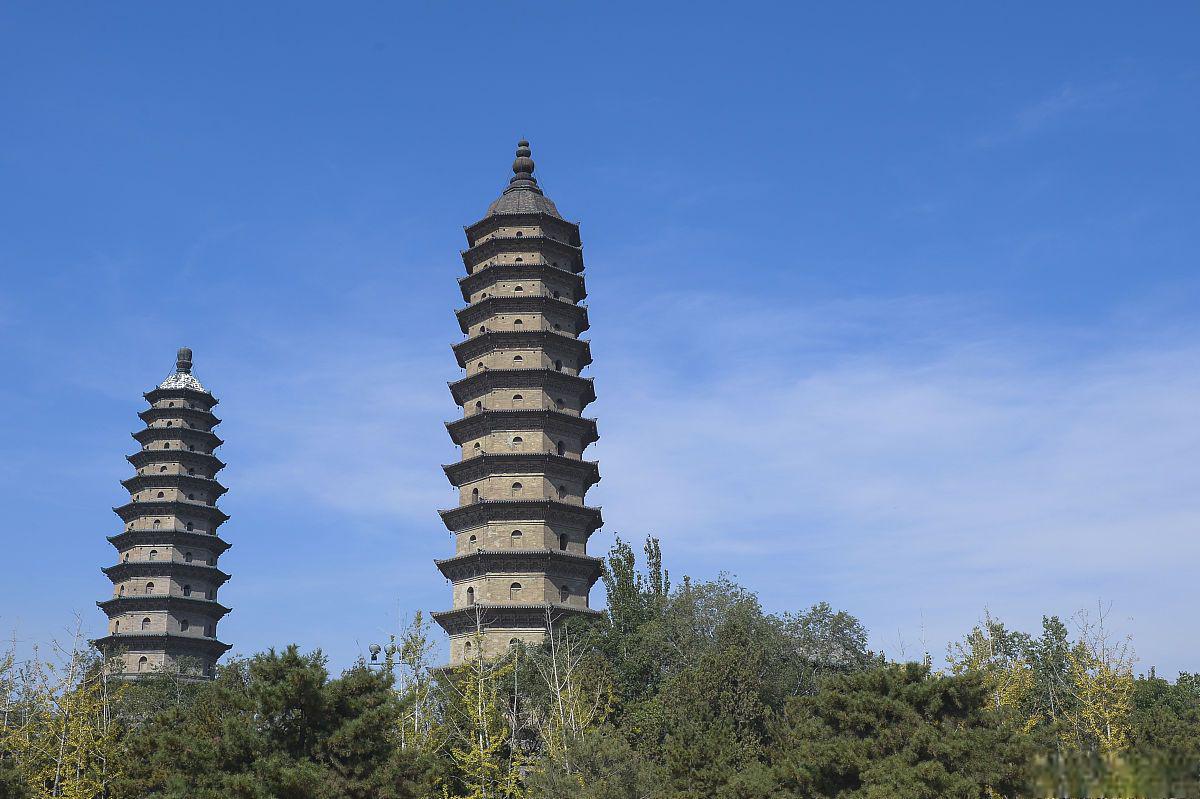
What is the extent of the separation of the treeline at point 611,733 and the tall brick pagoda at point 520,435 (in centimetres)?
331

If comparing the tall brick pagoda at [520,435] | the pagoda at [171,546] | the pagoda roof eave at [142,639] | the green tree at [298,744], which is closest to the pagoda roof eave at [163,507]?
the pagoda at [171,546]

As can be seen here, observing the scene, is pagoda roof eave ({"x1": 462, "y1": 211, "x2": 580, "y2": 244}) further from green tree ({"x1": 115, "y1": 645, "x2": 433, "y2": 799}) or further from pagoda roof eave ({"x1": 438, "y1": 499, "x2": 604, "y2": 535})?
green tree ({"x1": 115, "y1": 645, "x2": 433, "y2": 799})

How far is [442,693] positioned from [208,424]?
1444 inches

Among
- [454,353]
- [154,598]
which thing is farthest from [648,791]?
[154,598]

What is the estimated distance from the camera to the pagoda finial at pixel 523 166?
176ft

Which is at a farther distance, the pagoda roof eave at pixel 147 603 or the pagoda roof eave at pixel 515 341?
the pagoda roof eave at pixel 147 603

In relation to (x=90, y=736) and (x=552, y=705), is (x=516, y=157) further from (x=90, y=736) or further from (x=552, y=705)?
(x=90, y=736)

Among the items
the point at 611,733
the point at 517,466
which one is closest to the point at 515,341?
the point at 517,466

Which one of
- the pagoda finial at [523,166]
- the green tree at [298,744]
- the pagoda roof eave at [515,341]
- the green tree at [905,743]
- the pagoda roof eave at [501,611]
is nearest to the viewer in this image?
the green tree at [298,744]

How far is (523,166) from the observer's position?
54.1 m

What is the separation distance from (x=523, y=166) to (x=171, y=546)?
28486mm

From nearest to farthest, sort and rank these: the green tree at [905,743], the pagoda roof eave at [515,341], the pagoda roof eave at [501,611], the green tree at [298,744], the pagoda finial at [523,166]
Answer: the green tree at [298,744] < the green tree at [905,743] < the pagoda roof eave at [501,611] < the pagoda roof eave at [515,341] < the pagoda finial at [523,166]

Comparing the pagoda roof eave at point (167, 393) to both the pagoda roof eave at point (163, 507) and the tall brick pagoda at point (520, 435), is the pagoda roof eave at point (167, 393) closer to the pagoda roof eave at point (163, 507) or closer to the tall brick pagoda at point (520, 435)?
the pagoda roof eave at point (163, 507)

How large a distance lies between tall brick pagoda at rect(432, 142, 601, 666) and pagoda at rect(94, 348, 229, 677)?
821 inches
